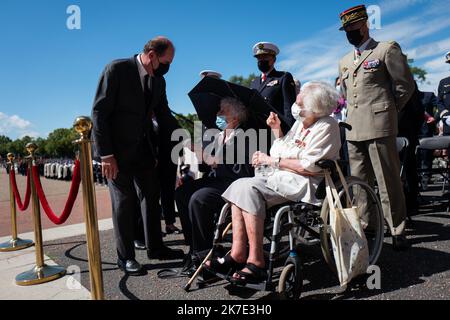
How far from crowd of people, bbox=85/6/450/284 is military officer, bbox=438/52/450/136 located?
2.62 meters

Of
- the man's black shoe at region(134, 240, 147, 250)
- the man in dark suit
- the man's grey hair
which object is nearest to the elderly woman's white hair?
the man's grey hair

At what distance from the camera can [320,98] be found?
2.69m

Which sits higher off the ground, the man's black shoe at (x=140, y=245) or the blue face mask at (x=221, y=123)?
the blue face mask at (x=221, y=123)

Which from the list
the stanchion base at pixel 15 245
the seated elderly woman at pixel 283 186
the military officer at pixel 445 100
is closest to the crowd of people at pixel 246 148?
the seated elderly woman at pixel 283 186

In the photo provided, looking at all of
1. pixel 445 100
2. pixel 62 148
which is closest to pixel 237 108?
pixel 445 100

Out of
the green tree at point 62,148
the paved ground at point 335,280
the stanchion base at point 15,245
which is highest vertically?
the green tree at point 62,148

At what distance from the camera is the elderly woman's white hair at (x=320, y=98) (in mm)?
2682

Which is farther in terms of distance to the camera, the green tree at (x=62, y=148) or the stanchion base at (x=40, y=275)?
the green tree at (x=62, y=148)


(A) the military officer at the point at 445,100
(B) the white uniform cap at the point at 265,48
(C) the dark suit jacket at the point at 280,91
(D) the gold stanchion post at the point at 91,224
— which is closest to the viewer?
(D) the gold stanchion post at the point at 91,224

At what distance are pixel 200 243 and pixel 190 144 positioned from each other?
4.59 ft

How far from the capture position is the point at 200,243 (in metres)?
2.93

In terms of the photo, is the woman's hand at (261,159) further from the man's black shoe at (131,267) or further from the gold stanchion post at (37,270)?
the gold stanchion post at (37,270)

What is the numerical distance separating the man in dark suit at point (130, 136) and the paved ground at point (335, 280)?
0.89 ft
